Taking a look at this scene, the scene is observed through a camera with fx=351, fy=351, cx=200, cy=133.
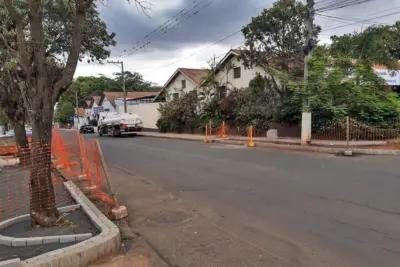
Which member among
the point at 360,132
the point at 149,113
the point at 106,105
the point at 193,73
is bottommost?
the point at 360,132

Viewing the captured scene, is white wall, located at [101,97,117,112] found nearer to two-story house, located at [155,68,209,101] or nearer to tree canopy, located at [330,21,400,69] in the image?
two-story house, located at [155,68,209,101]

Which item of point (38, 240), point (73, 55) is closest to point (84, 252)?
point (38, 240)

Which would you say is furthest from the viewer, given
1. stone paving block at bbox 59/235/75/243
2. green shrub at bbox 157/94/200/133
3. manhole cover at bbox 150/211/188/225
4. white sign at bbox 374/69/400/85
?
green shrub at bbox 157/94/200/133

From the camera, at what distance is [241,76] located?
27.7 meters


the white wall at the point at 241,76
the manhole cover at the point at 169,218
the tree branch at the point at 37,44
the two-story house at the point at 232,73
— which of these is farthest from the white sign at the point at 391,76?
the tree branch at the point at 37,44

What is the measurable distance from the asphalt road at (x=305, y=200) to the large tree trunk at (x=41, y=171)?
285 centimetres

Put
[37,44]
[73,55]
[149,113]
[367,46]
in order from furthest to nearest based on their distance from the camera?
1. [149,113]
2. [367,46]
3. [73,55]
4. [37,44]

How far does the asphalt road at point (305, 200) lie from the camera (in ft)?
14.9

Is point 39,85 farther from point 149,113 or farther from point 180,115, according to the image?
point 149,113

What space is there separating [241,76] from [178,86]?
10.0m

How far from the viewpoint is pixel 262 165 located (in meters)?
11.2

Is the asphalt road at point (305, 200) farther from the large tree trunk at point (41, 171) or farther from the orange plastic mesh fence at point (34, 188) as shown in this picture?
the large tree trunk at point (41, 171)

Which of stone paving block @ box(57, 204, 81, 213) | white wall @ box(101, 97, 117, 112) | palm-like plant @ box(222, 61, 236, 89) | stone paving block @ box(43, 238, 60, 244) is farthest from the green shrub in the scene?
white wall @ box(101, 97, 117, 112)

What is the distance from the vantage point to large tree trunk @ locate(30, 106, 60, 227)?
5.29 metres
